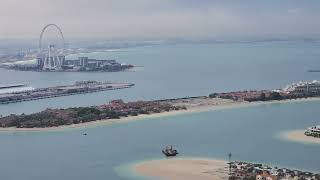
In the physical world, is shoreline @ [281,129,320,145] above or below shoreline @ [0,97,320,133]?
below

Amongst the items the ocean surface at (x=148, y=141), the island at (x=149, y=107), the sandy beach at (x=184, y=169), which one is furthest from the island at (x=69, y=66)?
the sandy beach at (x=184, y=169)

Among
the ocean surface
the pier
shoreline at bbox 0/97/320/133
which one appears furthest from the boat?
the pier

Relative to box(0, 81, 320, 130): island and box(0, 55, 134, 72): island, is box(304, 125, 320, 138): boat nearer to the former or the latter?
box(0, 81, 320, 130): island

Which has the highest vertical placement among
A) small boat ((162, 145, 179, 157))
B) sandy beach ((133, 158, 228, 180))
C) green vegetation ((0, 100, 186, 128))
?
green vegetation ((0, 100, 186, 128))

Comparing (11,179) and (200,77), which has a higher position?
(200,77)

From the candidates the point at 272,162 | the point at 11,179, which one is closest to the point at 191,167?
the point at 272,162

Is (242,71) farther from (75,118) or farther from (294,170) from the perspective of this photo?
(294,170)
